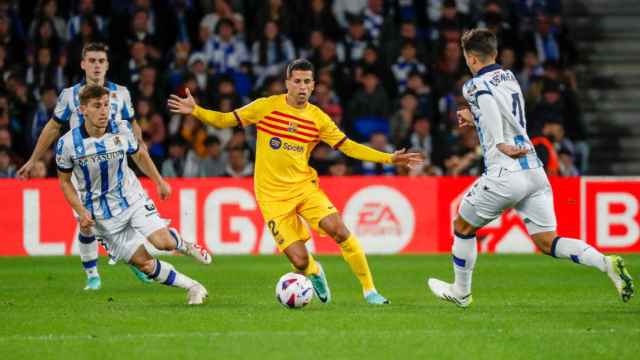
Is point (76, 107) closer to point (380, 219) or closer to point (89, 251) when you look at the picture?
point (89, 251)

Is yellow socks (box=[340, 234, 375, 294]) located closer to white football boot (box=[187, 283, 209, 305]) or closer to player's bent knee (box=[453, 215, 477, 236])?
player's bent knee (box=[453, 215, 477, 236])

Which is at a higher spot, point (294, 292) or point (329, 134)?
point (329, 134)

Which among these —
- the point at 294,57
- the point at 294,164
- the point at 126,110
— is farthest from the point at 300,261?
the point at 294,57

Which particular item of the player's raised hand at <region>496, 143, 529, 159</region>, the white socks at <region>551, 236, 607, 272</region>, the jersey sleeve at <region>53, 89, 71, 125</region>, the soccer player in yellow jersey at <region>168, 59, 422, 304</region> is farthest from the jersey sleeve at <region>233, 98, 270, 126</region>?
the white socks at <region>551, 236, 607, 272</region>

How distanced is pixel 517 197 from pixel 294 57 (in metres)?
10.8

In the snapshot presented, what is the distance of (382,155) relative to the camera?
10727 millimetres

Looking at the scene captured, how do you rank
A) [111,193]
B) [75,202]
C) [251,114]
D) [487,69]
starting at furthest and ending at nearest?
[111,193] → [251,114] → [75,202] → [487,69]

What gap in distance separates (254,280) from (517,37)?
865 centimetres

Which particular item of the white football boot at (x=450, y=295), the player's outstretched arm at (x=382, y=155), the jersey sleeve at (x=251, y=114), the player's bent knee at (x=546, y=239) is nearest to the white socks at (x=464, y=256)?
the white football boot at (x=450, y=295)

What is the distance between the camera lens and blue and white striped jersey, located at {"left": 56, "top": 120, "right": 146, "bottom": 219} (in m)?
10.9

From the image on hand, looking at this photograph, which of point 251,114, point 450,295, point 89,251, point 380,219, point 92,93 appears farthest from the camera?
point 380,219

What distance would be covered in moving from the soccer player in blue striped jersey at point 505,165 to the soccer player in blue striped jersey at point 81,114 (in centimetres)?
352

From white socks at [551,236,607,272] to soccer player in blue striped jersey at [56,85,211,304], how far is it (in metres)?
2.91

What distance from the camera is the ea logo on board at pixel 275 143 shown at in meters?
10.9
